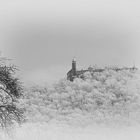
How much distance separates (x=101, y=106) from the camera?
150ft

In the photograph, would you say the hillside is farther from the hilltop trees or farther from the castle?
the hilltop trees

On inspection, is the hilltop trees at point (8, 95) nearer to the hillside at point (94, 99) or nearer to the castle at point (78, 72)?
the hillside at point (94, 99)

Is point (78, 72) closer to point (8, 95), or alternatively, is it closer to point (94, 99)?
point (94, 99)

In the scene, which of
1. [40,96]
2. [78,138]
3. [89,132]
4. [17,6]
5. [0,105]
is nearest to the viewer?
[0,105]

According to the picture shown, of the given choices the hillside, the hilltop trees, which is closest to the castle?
the hillside

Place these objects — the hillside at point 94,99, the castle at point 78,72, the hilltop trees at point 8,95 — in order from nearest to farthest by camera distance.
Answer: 1. the hilltop trees at point 8,95
2. the hillside at point 94,99
3. the castle at point 78,72

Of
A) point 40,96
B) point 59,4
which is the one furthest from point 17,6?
point 40,96

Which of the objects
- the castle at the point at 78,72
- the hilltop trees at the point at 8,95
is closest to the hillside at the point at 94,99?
the castle at the point at 78,72

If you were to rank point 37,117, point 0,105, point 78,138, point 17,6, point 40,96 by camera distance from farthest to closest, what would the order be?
point 78,138 < point 40,96 < point 37,117 < point 17,6 < point 0,105

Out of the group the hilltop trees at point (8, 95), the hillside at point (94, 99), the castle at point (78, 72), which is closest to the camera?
the hilltop trees at point (8, 95)

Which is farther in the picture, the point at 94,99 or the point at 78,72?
the point at 94,99

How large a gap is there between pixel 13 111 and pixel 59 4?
11236 millimetres

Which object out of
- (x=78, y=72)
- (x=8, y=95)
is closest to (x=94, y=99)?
(x=78, y=72)

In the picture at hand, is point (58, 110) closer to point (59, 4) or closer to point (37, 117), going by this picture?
point (37, 117)
